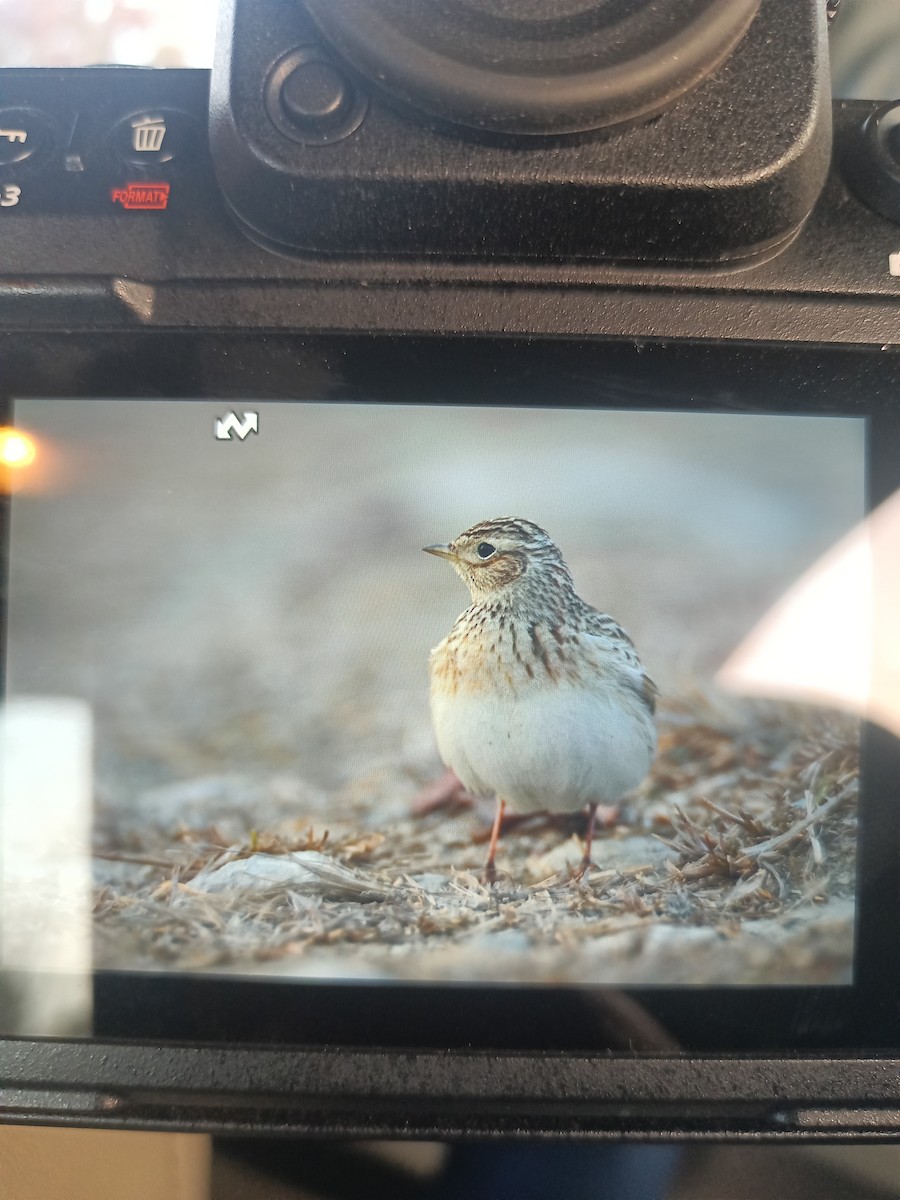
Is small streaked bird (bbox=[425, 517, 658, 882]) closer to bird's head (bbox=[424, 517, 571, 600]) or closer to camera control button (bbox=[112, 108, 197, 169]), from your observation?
bird's head (bbox=[424, 517, 571, 600])

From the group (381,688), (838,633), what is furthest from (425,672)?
(838,633)

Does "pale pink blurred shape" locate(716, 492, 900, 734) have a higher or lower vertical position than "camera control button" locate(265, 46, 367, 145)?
lower

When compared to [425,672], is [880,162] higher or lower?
higher

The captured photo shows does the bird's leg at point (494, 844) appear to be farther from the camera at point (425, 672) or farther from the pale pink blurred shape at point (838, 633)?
the pale pink blurred shape at point (838, 633)

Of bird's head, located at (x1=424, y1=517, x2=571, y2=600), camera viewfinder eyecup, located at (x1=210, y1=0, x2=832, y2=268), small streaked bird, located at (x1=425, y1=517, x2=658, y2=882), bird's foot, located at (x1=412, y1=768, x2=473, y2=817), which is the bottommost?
bird's foot, located at (x1=412, y1=768, x2=473, y2=817)

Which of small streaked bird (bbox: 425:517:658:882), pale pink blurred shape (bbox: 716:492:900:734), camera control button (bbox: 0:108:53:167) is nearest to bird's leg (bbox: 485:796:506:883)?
small streaked bird (bbox: 425:517:658:882)

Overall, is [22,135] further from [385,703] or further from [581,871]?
[581,871]

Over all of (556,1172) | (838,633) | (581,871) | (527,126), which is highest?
(527,126)

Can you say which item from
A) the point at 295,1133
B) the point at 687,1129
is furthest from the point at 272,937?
the point at 687,1129
